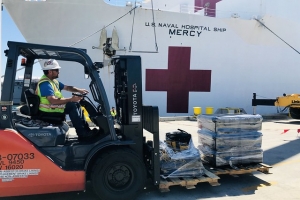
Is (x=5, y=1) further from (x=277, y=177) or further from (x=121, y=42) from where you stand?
(x=277, y=177)

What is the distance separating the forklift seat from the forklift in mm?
10

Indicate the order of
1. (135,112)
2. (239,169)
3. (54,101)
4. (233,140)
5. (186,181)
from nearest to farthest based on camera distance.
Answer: (54,101)
(135,112)
(186,181)
(239,169)
(233,140)

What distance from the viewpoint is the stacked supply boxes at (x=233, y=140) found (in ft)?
13.2

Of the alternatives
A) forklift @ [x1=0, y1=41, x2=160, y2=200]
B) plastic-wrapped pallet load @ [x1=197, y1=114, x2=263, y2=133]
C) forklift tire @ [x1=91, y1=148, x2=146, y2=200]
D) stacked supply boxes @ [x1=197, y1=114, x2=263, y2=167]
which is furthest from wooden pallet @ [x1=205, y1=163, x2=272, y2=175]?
forklift tire @ [x1=91, y1=148, x2=146, y2=200]

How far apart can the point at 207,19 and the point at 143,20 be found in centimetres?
273

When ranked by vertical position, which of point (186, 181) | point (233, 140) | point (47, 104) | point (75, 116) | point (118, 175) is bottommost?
point (186, 181)

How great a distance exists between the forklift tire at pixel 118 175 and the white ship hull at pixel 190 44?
24.6 ft

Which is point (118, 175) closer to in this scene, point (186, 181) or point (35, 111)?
point (186, 181)

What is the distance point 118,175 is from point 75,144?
59 cm

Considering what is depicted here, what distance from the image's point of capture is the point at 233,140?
4062 millimetres

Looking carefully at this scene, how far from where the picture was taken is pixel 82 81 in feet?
35.0

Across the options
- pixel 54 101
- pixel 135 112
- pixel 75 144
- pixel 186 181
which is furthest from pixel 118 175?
pixel 54 101

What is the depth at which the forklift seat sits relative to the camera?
10.2ft

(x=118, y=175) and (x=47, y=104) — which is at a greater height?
(x=47, y=104)
